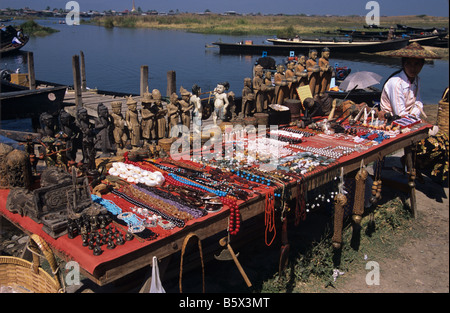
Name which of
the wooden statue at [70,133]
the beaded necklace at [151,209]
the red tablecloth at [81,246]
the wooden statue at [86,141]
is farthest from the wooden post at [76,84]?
the red tablecloth at [81,246]

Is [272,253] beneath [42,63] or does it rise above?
beneath

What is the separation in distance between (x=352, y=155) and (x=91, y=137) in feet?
11.8

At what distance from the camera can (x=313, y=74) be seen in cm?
A: 855

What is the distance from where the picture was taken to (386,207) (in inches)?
306

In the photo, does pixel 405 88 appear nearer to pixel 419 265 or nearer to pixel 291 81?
pixel 291 81

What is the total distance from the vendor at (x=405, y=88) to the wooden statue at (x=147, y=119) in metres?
4.52

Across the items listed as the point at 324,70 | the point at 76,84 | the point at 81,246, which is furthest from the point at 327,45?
the point at 81,246

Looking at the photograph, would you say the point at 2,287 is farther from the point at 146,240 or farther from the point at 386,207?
the point at 386,207

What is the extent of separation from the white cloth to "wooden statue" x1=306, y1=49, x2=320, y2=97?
141 centimetres

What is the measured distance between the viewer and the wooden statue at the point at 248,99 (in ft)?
22.9
